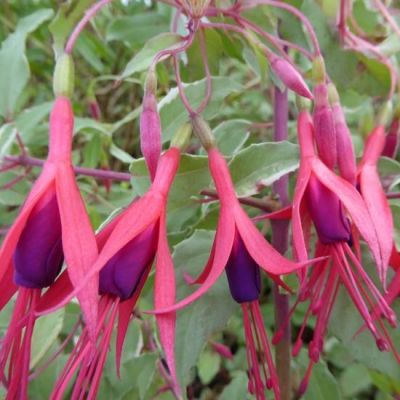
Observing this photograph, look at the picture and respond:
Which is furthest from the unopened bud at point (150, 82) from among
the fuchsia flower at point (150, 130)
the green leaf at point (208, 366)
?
the green leaf at point (208, 366)

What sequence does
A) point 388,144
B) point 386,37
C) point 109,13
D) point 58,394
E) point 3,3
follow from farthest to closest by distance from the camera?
point 3,3 < point 109,13 < point 386,37 < point 388,144 < point 58,394

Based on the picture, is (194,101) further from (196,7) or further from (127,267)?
(127,267)

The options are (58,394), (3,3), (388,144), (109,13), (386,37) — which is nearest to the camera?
(58,394)

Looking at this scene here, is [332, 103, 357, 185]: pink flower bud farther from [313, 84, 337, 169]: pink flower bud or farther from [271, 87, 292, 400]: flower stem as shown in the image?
[271, 87, 292, 400]: flower stem

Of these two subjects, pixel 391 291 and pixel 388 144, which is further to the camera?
pixel 388 144

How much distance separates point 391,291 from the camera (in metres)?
0.53

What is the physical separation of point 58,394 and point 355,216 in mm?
227

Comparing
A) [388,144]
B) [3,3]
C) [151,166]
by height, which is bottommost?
[3,3]

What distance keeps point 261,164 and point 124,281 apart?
198 mm

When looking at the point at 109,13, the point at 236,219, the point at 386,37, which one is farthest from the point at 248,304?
the point at 109,13

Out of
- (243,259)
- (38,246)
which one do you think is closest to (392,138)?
(243,259)

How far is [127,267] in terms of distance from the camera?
439 mm

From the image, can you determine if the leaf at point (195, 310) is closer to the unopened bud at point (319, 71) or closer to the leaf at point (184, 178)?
the leaf at point (184, 178)

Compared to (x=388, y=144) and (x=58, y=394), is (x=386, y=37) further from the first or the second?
(x=58, y=394)
